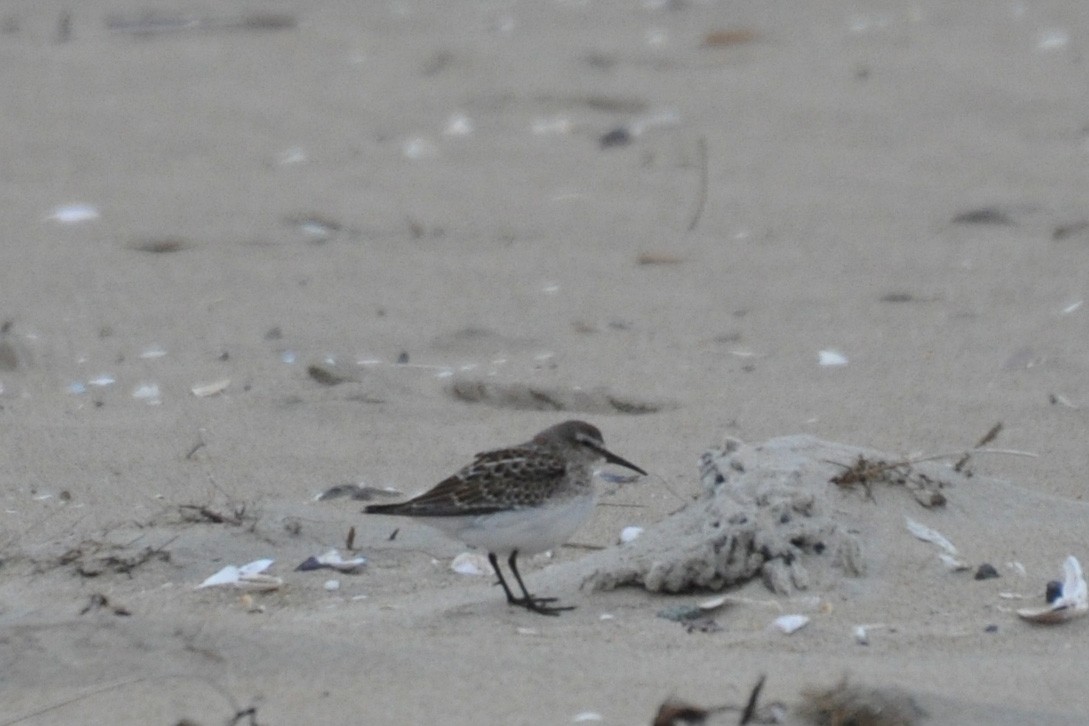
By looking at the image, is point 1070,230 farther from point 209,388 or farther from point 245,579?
point 245,579

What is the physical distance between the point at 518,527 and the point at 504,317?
291 cm

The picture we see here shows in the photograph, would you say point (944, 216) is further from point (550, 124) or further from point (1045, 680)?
point (1045, 680)

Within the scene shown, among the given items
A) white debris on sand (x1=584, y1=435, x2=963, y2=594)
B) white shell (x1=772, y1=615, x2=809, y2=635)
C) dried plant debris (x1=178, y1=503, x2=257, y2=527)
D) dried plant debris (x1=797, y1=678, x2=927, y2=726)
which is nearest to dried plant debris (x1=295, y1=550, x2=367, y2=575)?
dried plant debris (x1=178, y1=503, x2=257, y2=527)

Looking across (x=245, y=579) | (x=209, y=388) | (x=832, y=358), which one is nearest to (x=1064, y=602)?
(x=245, y=579)

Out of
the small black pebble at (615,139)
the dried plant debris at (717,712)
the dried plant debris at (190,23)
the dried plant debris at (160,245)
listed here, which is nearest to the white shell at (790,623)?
the dried plant debris at (717,712)

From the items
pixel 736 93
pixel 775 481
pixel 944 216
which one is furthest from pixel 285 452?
pixel 736 93

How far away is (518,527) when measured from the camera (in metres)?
5.17

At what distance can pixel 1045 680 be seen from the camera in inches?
175

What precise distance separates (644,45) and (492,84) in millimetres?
1197

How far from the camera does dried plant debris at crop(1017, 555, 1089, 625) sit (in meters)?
4.79

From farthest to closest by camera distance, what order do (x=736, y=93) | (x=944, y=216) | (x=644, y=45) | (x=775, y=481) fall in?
(x=644, y=45) → (x=736, y=93) → (x=944, y=216) → (x=775, y=481)

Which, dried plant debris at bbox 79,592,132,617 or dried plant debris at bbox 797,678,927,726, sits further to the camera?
dried plant debris at bbox 79,592,132,617

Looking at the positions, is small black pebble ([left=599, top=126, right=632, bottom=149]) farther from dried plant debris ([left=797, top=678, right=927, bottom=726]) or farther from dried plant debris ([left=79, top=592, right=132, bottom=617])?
dried plant debris ([left=797, top=678, right=927, bottom=726])

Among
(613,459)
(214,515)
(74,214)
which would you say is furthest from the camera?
(74,214)
